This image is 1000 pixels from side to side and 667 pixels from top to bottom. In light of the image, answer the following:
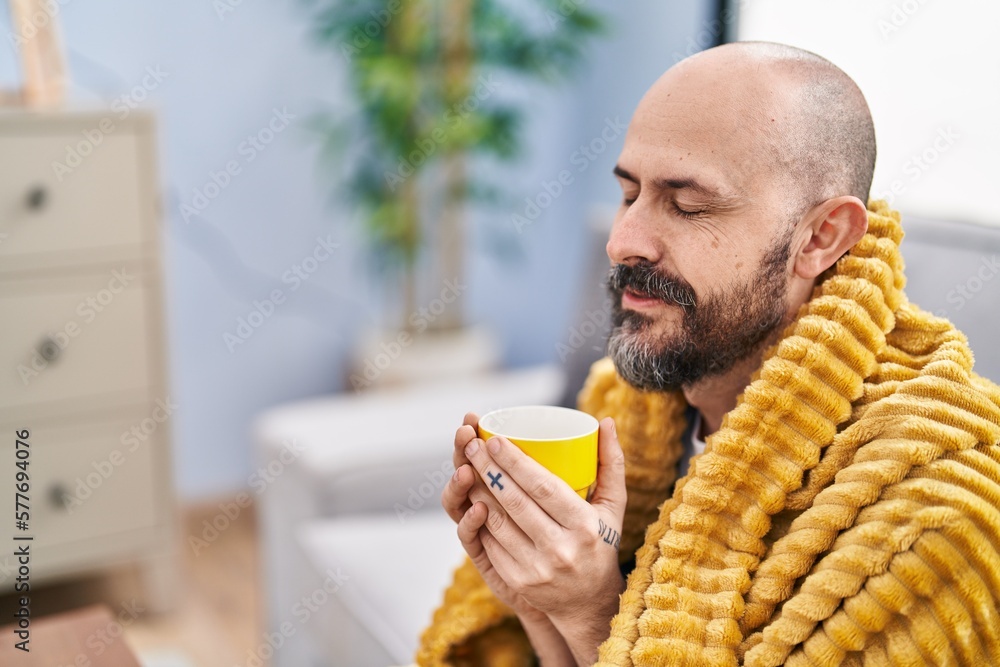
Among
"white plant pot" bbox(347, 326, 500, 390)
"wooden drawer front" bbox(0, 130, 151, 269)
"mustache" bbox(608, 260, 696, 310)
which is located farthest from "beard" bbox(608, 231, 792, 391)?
"white plant pot" bbox(347, 326, 500, 390)

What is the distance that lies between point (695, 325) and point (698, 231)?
0.09m

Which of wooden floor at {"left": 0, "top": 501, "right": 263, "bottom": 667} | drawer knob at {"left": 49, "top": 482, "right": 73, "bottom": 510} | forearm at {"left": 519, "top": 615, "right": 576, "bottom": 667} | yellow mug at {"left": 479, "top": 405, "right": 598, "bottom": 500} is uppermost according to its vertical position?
yellow mug at {"left": 479, "top": 405, "right": 598, "bottom": 500}

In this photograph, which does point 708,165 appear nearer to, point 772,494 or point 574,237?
point 772,494

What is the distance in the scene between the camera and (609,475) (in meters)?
0.92

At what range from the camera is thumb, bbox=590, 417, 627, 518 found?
2.98 feet

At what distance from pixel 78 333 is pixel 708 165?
150cm

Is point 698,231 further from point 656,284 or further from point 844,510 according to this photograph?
point 844,510

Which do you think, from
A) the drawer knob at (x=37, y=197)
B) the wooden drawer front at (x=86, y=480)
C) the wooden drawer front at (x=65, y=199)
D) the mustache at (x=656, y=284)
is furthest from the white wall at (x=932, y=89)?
the wooden drawer front at (x=86, y=480)

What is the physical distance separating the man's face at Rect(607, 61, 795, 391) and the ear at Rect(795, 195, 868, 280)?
2 cm

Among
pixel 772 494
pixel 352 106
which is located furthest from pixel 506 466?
pixel 352 106

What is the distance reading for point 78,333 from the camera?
78.2 inches

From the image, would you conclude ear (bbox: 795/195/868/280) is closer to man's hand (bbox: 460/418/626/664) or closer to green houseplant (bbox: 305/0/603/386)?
man's hand (bbox: 460/418/626/664)

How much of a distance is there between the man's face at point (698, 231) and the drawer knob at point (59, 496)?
1480 mm

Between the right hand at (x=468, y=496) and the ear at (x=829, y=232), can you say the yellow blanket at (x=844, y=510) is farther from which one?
the right hand at (x=468, y=496)
